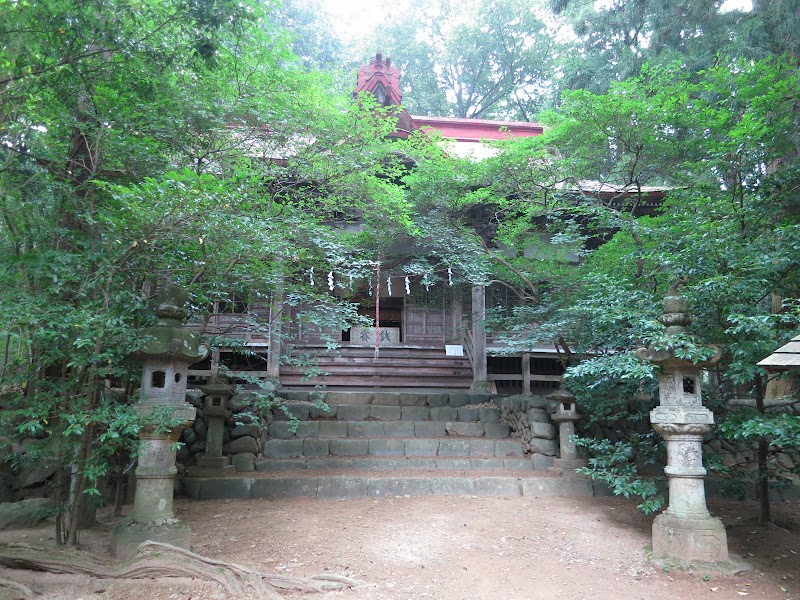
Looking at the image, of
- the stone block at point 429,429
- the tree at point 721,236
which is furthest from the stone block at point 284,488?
the tree at point 721,236

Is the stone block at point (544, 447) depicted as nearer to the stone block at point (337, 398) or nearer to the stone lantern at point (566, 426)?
the stone lantern at point (566, 426)

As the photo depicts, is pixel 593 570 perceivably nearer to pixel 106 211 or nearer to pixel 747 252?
pixel 747 252

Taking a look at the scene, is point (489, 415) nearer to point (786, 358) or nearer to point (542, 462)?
point (542, 462)

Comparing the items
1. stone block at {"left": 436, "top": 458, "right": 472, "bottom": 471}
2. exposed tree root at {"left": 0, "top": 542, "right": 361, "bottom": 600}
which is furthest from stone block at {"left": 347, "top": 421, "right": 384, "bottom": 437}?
exposed tree root at {"left": 0, "top": 542, "right": 361, "bottom": 600}

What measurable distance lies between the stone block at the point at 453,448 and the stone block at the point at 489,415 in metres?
1.06

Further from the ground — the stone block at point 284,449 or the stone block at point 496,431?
the stone block at point 496,431

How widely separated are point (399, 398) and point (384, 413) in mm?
531

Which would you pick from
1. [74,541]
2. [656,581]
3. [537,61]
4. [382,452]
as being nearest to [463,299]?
[382,452]

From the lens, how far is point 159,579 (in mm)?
3992

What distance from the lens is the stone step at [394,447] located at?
803 centimetres

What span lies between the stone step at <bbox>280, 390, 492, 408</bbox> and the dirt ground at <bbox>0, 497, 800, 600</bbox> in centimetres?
298

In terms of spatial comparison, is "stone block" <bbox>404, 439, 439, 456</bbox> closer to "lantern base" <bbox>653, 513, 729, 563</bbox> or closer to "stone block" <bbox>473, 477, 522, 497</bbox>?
"stone block" <bbox>473, 477, 522, 497</bbox>

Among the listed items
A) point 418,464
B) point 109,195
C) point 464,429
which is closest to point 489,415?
point 464,429

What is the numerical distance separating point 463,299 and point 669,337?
7591mm
